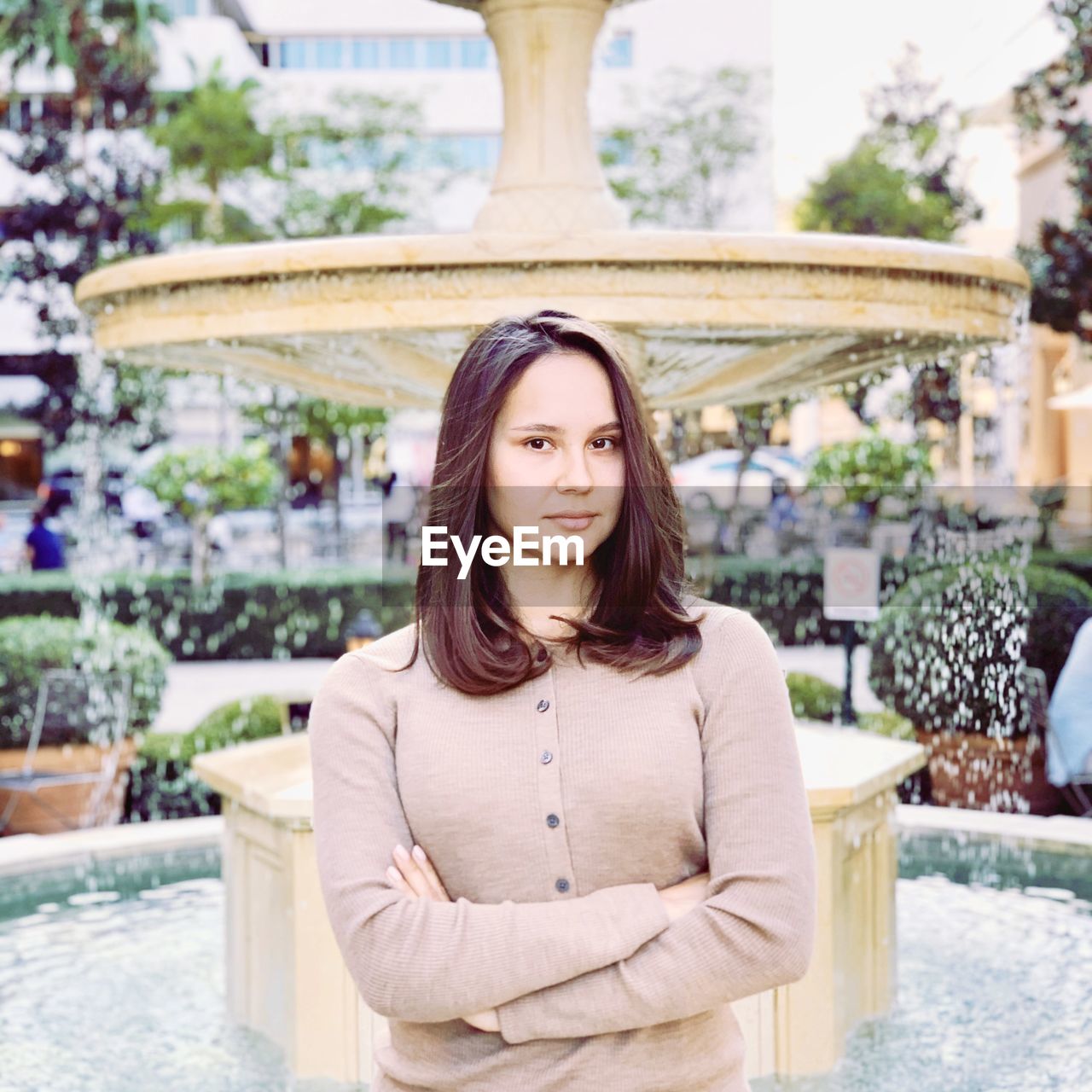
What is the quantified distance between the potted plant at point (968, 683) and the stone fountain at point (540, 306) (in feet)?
8.62

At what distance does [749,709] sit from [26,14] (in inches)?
816

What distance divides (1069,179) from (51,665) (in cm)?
1255

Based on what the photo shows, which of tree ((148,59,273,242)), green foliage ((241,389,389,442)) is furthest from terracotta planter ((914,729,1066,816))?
tree ((148,59,273,242))

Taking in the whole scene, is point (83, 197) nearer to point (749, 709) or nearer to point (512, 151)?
point (512, 151)

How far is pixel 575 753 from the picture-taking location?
Answer: 158 cm

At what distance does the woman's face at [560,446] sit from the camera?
5.30 feet

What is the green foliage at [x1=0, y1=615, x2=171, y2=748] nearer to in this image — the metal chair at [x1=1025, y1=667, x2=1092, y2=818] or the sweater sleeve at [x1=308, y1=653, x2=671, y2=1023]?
the metal chair at [x1=1025, y1=667, x2=1092, y2=818]

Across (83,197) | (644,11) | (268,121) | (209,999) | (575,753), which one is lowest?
(209,999)

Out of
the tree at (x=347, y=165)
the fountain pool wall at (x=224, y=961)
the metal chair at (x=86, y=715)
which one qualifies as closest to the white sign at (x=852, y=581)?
the fountain pool wall at (x=224, y=961)

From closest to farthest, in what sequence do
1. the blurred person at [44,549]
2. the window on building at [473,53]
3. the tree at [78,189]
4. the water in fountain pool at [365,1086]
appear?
1. the water in fountain pool at [365,1086]
2. the blurred person at [44,549]
3. the tree at [78,189]
4. the window on building at [473,53]

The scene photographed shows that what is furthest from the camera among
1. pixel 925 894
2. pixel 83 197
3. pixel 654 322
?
pixel 83 197

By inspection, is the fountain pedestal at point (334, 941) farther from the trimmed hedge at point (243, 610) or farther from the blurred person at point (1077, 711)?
the trimmed hedge at point (243, 610)

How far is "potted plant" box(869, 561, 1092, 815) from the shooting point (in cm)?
645

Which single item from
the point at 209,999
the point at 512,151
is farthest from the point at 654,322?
the point at 209,999
